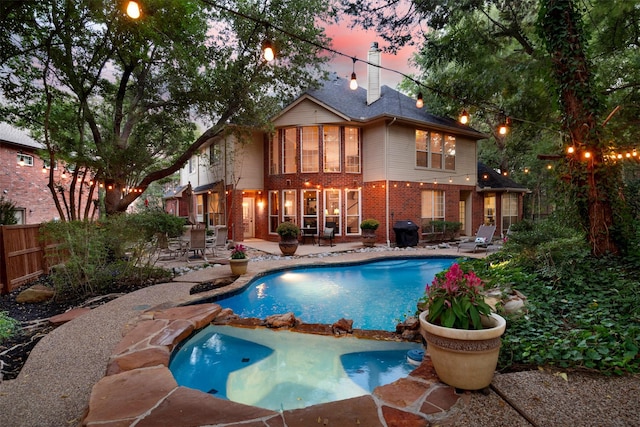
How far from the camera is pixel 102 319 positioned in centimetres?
441

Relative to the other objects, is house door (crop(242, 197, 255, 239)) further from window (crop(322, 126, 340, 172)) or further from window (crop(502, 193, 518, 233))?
window (crop(502, 193, 518, 233))

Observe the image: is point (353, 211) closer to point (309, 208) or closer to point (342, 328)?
point (309, 208)

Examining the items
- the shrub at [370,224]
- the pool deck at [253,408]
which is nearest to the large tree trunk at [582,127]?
the pool deck at [253,408]

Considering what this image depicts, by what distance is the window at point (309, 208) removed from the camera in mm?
14359

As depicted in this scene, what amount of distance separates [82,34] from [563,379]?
1140cm

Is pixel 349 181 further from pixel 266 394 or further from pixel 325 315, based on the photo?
pixel 266 394

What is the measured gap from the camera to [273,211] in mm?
15422

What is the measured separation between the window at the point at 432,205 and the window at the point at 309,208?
16.7 ft

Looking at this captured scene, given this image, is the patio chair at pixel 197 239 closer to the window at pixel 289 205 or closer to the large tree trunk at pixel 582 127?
the window at pixel 289 205

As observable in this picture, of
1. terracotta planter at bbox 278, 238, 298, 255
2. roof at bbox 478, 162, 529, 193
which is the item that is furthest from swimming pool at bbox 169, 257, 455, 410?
roof at bbox 478, 162, 529, 193

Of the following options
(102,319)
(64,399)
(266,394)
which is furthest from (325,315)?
(64,399)

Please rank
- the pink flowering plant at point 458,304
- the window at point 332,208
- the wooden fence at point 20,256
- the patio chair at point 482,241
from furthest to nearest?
the window at point 332,208, the patio chair at point 482,241, the wooden fence at point 20,256, the pink flowering plant at point 458,304

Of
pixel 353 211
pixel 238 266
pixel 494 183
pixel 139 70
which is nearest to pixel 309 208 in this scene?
pixel 353 211

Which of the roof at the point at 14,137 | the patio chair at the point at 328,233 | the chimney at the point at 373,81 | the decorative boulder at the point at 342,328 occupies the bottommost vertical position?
the decorative boulder at the point at 342,328
